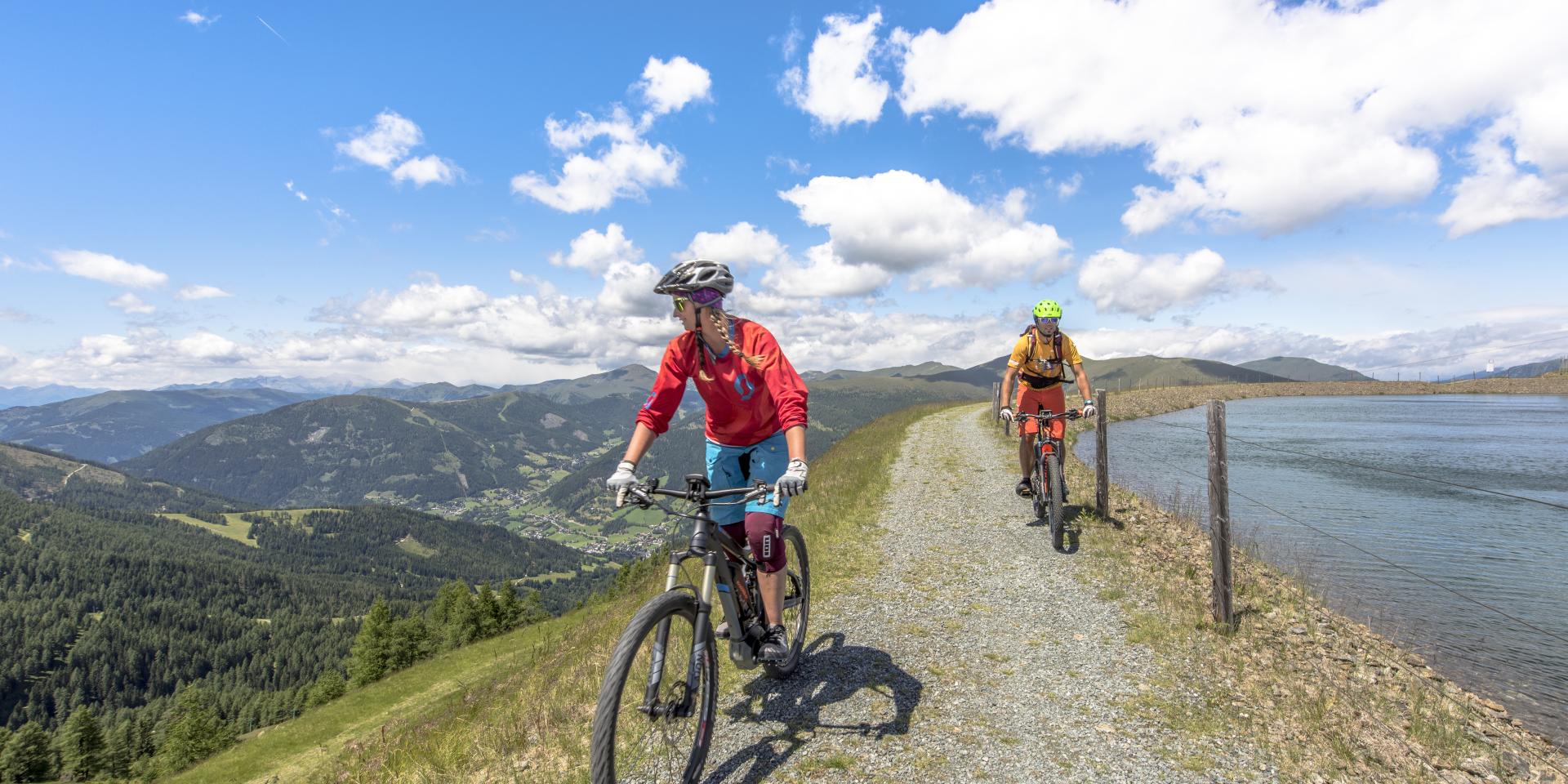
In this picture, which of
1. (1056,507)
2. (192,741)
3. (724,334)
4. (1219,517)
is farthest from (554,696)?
(192,741)

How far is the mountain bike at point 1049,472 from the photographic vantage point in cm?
1059

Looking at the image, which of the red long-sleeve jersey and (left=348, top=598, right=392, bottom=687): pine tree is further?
(left=348, top=598, right=392, bottom=687): pine tree

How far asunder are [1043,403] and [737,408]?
25.9 feet

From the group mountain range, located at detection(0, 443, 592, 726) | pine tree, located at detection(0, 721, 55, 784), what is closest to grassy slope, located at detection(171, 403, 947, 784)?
pine tree, located at detection(0, 721, 55, 784)

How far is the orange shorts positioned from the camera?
1102cm

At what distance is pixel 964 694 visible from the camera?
5824 millimetres

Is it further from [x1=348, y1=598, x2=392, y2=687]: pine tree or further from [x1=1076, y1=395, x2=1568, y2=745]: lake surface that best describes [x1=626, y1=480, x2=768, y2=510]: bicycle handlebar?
[x1=348, y1=598, x2=392, y2=687]: pine tree

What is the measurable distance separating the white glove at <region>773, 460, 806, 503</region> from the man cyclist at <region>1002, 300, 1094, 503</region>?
22.6 feet

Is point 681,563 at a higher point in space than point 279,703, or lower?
higher

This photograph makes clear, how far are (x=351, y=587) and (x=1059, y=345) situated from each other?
784 feet

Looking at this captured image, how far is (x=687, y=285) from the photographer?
4.44m

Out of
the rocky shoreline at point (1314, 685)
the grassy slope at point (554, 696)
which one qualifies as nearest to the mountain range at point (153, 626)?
the grassy slope at point (554, 696)

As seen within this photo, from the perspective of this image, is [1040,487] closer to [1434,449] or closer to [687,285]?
[687,285]

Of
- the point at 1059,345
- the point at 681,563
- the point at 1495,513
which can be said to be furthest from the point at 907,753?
the point at 1495,513
